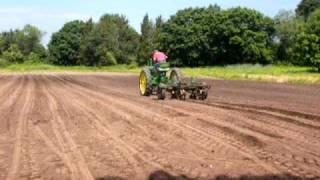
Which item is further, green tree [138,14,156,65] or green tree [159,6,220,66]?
green tree [138,14,156,65]

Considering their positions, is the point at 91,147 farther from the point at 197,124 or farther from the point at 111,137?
the point at 197,124

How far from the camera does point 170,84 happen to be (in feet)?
59.9

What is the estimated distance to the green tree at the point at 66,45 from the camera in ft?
415

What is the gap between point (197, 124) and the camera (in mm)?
11633

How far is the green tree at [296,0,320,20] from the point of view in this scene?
116625 millimetres

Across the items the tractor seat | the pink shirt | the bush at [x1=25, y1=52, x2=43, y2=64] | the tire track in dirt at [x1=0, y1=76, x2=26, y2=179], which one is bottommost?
the bush at [x1=25, y1=52, x2=43, y2=64]

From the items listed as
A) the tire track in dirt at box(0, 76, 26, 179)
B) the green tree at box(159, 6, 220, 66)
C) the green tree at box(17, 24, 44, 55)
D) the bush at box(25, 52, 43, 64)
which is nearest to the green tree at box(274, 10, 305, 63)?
the green tree at box(159, 6, 220, 66)

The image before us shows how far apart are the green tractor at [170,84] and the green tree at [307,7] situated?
101963 mm

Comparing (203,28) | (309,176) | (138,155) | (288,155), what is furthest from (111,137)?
(203,28)

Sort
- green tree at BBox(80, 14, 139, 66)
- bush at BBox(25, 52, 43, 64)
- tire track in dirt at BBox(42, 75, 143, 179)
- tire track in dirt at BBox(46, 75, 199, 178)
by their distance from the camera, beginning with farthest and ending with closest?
1. bush at BBox(25, 52, 43, 64)
2. green tree at BBox(80, 14, 139, 66)
3. tire track in dirt at BBox(46, 75, 199, 178)
4. tire track in dirt at BBox(42, 75, 143, 179)

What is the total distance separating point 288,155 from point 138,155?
2149 mm

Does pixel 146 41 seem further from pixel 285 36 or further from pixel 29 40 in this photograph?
pixel 29 40

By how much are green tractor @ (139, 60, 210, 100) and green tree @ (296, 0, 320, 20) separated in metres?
102

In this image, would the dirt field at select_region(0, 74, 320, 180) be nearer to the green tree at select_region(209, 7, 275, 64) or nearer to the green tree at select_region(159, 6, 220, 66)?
the green tree at select_region(209, 7, 275, 64)
